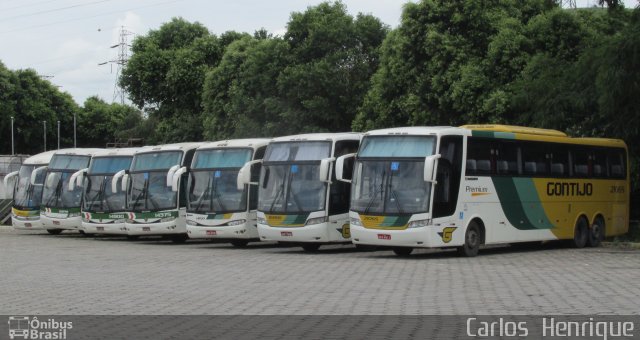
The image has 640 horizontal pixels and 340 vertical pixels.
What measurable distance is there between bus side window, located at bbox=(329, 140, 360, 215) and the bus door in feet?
13.3

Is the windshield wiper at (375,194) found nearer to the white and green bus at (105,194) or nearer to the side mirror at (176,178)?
the side mirror at (176,178)

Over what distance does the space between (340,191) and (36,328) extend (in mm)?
17549

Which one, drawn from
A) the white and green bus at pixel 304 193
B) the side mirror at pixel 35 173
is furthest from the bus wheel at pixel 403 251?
the side mirror at pixel 35 173

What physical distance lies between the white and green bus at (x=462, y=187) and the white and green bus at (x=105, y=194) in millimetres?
11049

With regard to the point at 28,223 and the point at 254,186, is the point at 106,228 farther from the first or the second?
the point at 254,186

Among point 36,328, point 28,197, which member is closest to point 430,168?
point 36,328

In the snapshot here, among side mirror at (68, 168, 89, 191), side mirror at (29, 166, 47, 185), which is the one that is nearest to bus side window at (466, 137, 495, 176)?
side mirror at (68, 168, 89, 191)

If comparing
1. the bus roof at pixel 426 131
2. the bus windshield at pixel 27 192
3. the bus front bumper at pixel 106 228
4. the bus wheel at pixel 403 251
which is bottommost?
the bus wheel at pixel 403 251

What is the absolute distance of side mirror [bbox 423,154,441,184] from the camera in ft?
82.6

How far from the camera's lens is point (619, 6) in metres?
29.4

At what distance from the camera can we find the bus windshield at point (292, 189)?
29094mm

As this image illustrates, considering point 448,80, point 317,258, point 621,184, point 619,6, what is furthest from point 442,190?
point 448,80

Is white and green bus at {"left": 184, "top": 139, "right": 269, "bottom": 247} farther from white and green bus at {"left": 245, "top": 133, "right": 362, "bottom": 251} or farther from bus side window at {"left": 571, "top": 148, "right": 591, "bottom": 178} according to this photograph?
bus side window at {"left": 571, "top": 148, "right": 591, "bottom": 178}

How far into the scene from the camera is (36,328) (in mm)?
12281
